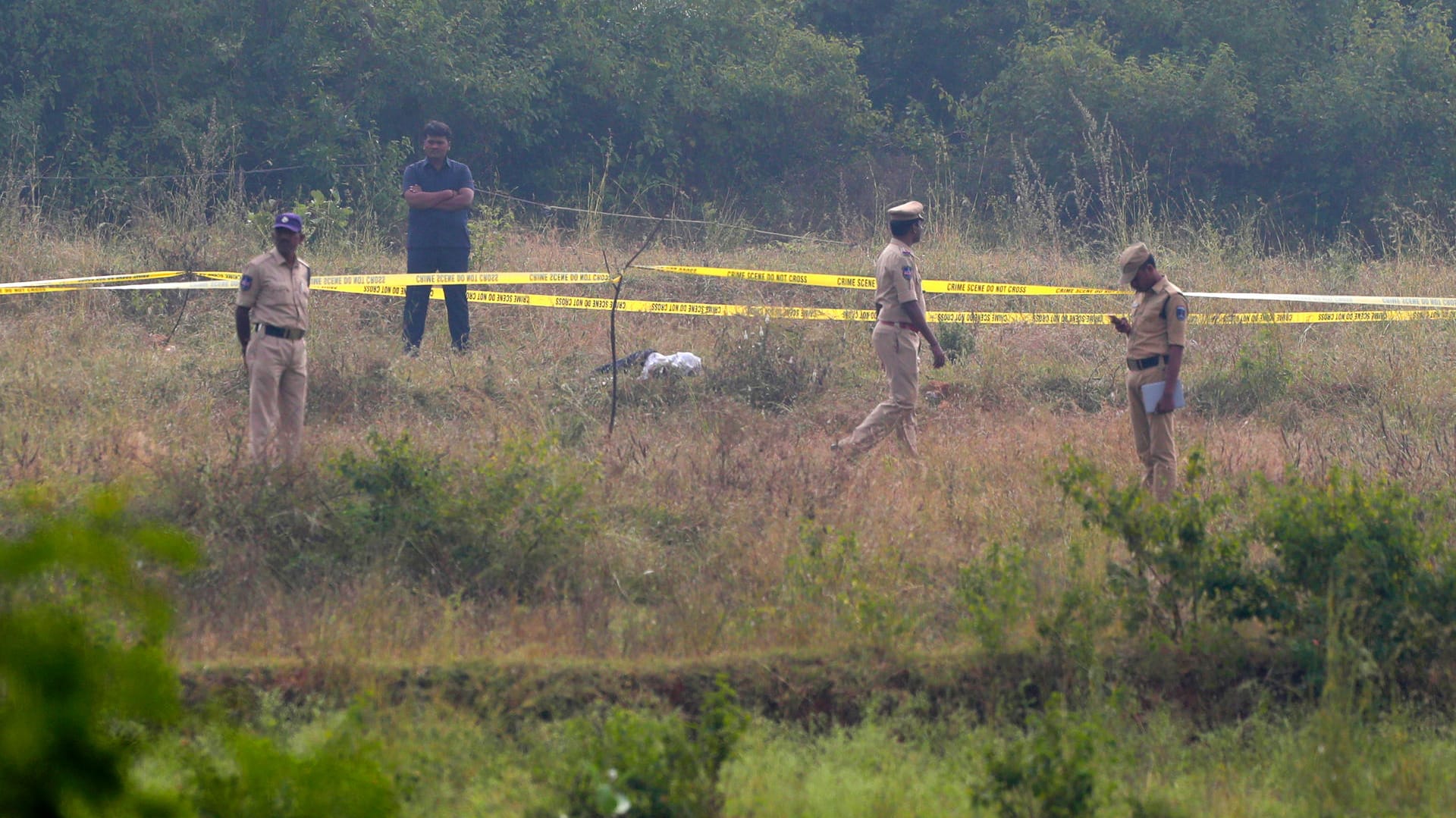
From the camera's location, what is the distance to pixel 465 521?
248 inches

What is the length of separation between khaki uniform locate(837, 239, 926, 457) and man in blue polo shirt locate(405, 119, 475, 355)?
395 centimetres

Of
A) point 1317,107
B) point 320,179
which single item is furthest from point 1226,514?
point 1317,107

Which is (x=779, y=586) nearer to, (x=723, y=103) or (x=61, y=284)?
(x=61, y=284)

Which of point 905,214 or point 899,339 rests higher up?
point 905,214

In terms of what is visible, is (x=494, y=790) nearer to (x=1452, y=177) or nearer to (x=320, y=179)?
(x=320, y=179)

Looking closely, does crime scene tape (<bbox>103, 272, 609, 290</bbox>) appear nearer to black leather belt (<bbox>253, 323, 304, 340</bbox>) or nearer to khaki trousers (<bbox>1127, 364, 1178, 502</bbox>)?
black leather belt (<bbox>253, 323, 304, 340</bbox>)

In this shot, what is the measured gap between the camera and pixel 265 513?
21.0ft

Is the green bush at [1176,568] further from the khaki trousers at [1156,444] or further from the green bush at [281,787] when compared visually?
the green bush at [281,787]

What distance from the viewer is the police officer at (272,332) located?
734 centimetres

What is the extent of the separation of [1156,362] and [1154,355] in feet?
0.15

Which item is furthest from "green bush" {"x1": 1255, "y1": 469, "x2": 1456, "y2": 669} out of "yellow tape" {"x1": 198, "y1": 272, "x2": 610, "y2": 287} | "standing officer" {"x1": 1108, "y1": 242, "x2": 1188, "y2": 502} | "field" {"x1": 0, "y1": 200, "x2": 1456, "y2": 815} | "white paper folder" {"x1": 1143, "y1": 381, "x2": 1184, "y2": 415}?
"yellow tape" {"x1": 198, "y1": 272, "x2": 610, "y2": 287}

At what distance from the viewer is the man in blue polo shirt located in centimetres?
1066

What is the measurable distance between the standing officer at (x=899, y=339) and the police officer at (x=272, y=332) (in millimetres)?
3259

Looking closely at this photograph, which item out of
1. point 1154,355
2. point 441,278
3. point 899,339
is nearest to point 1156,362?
point 1154,355
